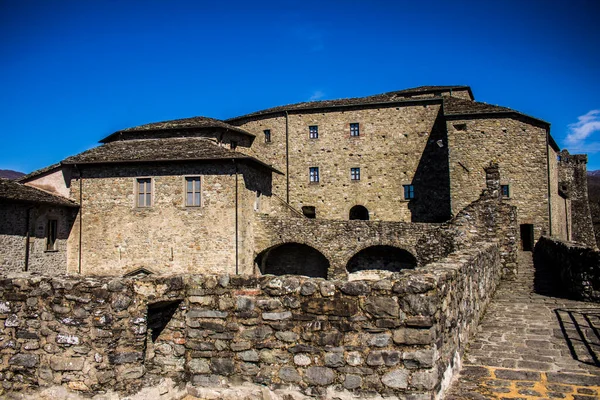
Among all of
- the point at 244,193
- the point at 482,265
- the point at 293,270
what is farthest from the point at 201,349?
the point at 293,270

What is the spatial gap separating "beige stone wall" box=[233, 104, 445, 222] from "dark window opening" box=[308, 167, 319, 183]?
23 centimetres

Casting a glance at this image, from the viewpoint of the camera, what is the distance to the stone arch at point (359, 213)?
32934mm

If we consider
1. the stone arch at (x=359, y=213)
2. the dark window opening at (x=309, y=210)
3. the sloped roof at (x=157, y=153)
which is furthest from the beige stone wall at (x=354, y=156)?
the sloped roof at (x=157, y=153)

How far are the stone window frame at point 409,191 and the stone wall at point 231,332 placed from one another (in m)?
25.9

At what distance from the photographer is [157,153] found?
2314 cm

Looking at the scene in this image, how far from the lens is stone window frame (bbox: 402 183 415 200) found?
31375 millimetres

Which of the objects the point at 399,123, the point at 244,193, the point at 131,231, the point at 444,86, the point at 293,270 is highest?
the point at 444,86

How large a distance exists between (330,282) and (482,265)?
6409mm

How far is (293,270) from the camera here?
84.1 feet

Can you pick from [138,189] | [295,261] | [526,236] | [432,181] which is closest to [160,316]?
[138,189]

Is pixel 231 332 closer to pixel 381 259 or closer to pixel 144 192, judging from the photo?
pixel 144 192

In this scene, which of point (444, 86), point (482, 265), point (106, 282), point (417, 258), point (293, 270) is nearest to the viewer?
point (106, 282)

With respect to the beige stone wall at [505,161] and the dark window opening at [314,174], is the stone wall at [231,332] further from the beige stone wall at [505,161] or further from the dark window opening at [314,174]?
the dark window opening at [314,174]

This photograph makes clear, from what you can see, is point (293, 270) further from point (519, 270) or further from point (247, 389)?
point (247, 389)
